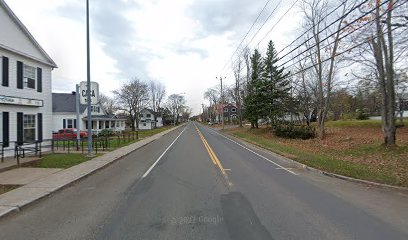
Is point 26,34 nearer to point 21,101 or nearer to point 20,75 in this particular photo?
point 20,75

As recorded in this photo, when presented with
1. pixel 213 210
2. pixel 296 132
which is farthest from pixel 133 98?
pixel 213 210

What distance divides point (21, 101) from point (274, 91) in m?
28.7

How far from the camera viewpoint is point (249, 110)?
4228 cm

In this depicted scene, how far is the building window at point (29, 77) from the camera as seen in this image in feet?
59.9

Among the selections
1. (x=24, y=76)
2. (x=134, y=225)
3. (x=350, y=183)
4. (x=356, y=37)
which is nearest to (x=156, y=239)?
(x=134, y=225)

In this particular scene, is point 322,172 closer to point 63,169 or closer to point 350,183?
point 350,183

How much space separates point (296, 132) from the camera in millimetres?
30672

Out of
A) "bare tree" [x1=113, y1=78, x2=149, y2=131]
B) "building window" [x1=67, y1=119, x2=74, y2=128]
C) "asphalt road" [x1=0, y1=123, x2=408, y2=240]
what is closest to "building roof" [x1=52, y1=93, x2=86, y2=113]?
"building window" [x1=67, y1=119, x2=74, y2=128]

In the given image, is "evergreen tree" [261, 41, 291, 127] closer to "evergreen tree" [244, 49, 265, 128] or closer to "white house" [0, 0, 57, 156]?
"evergreen tree" [244, 49, 265, 128]

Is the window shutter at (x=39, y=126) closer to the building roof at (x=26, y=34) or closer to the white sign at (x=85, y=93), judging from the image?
the building roof at (x=26, y=34)

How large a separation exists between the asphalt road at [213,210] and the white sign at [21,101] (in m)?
8.84

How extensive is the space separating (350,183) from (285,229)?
5748mm

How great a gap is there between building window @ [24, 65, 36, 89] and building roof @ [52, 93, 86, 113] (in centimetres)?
2712


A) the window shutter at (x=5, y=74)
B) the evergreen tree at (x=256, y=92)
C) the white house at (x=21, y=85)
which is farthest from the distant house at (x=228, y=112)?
the window shutter at (x=5, y=74)
